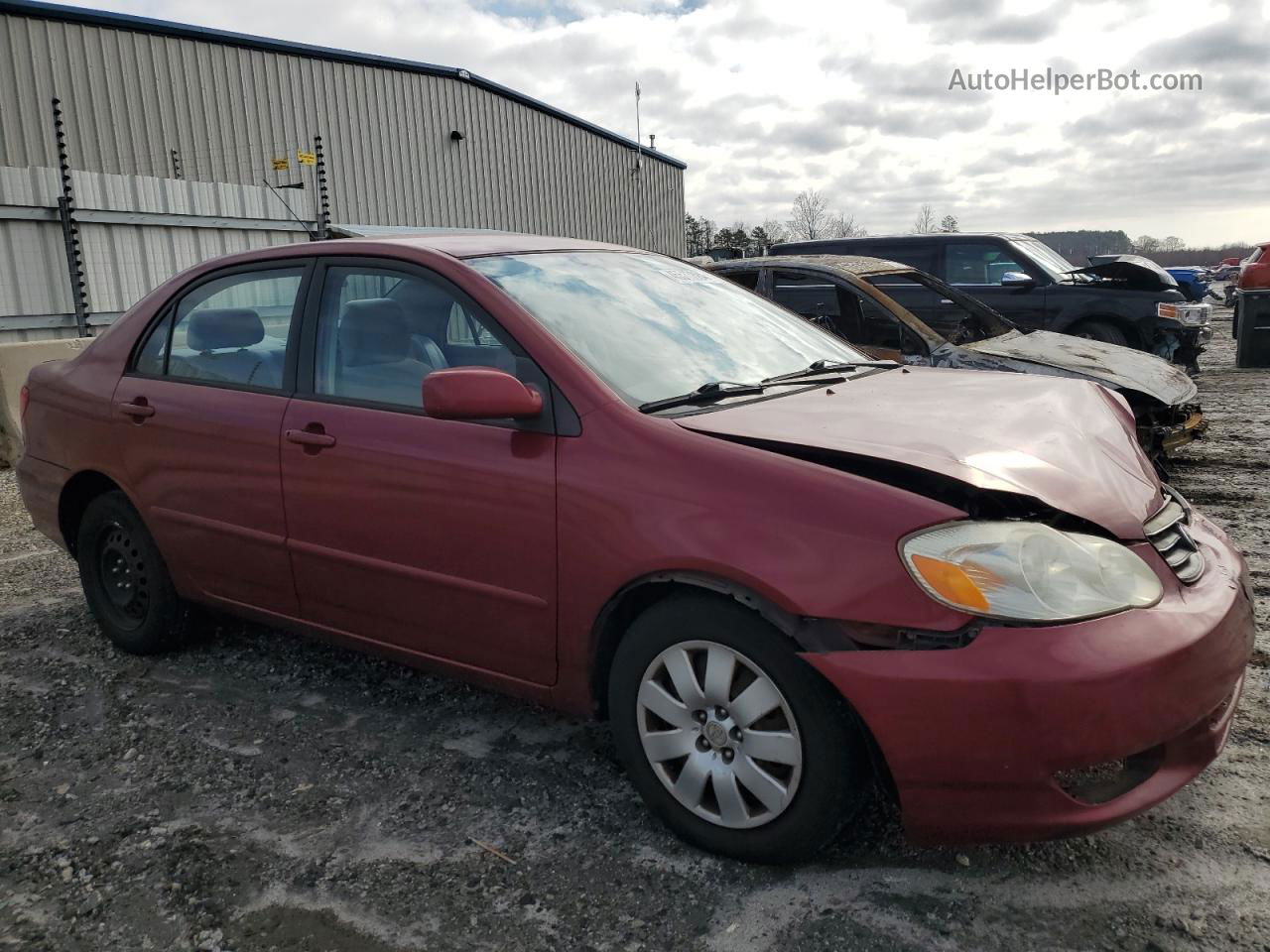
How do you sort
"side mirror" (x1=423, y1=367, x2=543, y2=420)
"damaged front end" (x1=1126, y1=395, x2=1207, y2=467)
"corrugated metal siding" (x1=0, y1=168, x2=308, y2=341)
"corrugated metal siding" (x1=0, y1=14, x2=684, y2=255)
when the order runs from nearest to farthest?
"side mirror" (x1=423, y1=367, x2=543, y2=420) → "damaged front end" (x1=1126, y1=395, x2=1207, y2=467) → "corrugated metal siding" (x1=0, y1=168, x2=308, y2=341) → "corrugated metal siding" (x1=0, y1=14, x2=684, y2=255)

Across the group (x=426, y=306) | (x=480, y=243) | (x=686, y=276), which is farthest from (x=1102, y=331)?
(x=426, y=306)

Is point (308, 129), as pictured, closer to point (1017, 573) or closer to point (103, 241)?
point (103, 241)

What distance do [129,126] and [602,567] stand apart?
594 inches

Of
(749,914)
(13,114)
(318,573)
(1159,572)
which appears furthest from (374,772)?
(13,114)

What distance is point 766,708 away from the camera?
234 cm

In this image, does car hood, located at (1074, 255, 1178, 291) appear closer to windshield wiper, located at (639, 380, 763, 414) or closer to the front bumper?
windshield wiper, located at (639, 380, 763, 414)

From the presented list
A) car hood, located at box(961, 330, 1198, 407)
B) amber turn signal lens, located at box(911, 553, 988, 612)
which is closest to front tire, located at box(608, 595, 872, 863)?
amber turn signal lens, located at box(911, 553, 988, 612)

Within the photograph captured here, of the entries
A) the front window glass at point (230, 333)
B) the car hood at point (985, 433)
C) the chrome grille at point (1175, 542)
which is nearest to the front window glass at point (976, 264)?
the car hood at point (985, 433)

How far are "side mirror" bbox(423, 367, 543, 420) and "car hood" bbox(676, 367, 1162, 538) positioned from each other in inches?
16.5

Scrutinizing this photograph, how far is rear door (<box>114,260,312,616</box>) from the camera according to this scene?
336 centimetres

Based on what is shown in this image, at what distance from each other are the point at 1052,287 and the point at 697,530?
8.88 meters

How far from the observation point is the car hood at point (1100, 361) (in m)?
6.13

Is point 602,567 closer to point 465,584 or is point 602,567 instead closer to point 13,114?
point 465,584

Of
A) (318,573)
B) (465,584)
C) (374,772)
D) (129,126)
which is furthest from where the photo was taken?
(129,126)
